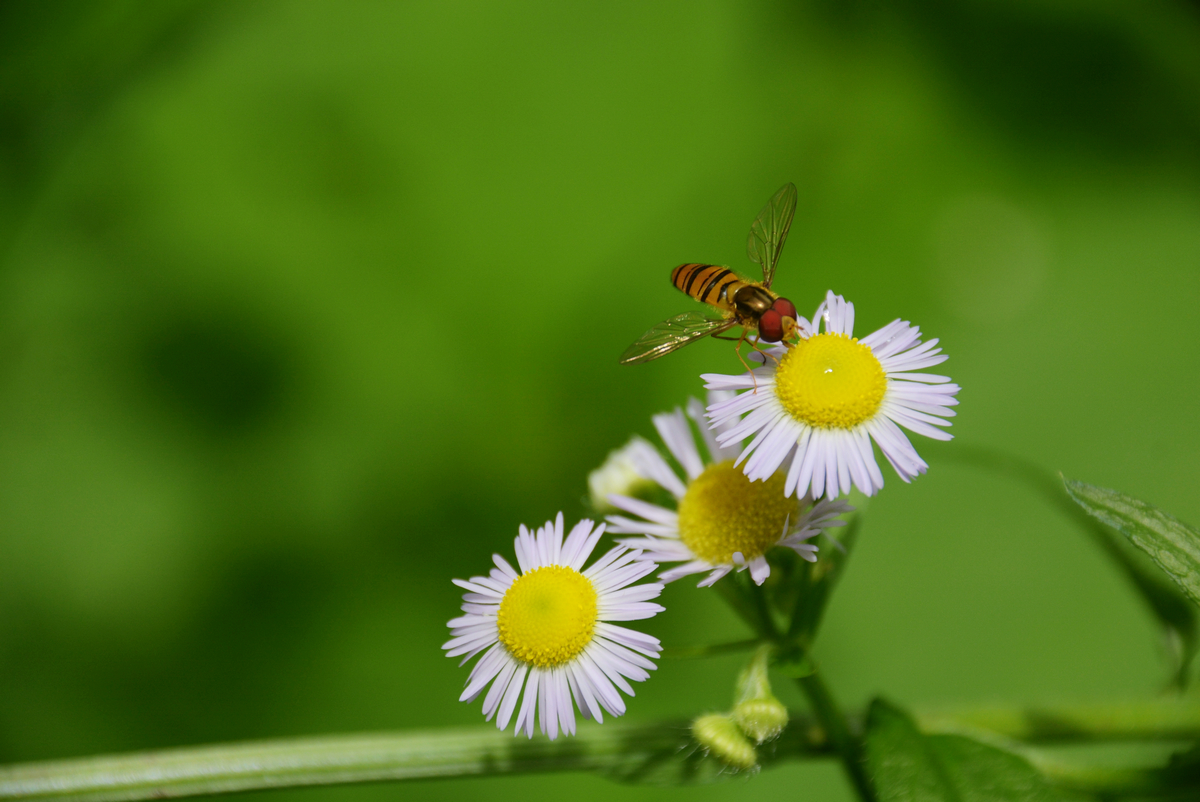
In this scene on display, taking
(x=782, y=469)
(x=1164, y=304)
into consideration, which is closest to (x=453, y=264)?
(x=782, y=469)

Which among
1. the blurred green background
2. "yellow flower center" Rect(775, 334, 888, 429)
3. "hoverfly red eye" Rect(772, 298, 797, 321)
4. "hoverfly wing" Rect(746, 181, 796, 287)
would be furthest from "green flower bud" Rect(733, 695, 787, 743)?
the blurred green background

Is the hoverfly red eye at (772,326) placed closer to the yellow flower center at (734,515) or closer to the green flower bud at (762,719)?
the yellow flower center at (734,515)

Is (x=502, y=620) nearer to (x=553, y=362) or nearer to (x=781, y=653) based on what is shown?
(x=781, y=653)

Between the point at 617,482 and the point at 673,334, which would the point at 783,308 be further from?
the point at 617,482

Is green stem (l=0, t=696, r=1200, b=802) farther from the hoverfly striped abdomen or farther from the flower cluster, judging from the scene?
the hoverfly striped abdomen

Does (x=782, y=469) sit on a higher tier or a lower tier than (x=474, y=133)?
lower
